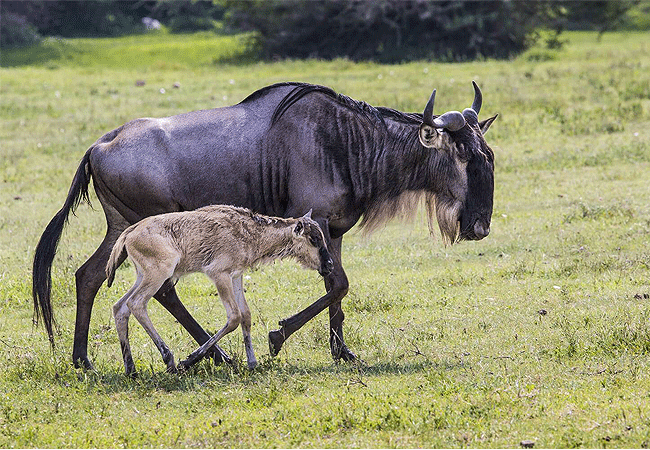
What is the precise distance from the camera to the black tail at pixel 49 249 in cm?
747

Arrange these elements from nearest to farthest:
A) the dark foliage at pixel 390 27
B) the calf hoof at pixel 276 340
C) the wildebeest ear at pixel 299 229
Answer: the wildebeest ear at pixel 299 229
the calf hoof at pixel 276 340
the dark foliage at pixel 390 27

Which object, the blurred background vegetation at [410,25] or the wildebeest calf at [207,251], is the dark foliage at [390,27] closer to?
the blurred background vegetation at [410,25]

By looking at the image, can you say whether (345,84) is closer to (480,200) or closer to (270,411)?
(480,200)

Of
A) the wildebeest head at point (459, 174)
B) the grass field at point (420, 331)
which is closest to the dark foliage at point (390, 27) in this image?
the grass field at point (420, 331)

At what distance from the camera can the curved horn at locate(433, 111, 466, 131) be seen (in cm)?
717

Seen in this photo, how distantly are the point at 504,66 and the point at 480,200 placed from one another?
64.7 feet

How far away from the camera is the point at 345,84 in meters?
22.7

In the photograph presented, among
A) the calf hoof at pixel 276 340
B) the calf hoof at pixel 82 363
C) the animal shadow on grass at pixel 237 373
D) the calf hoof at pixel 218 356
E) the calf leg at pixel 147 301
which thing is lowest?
the calf hoof at pixel 82 363

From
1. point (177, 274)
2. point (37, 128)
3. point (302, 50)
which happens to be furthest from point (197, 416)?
point (302, 50)

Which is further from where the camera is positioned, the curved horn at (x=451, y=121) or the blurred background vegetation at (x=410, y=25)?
the blurred background vegetation at (x=410, y=25)

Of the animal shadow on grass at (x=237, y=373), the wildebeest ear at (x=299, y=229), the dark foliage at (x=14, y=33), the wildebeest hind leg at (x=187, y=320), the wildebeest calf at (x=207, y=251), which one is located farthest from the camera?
the dark foliage at (x=14, y=33)

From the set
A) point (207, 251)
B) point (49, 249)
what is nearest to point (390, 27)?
point (49, 249)

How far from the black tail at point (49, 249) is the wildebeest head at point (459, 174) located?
2677mm

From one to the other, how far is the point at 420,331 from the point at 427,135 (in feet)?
5.32
